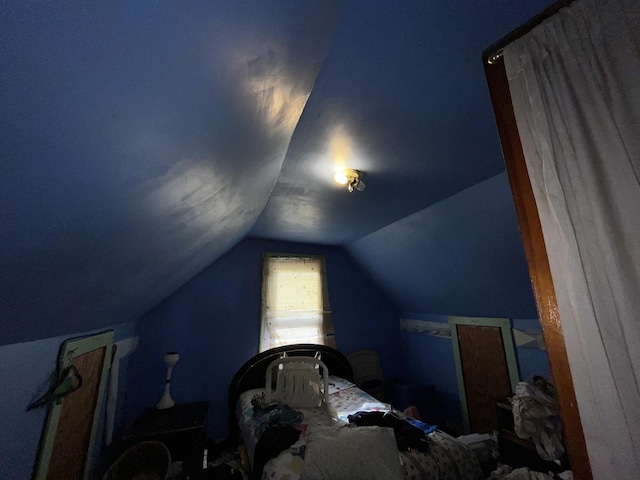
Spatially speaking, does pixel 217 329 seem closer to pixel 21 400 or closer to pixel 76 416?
pixel 76 416

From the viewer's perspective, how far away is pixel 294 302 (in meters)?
3.71

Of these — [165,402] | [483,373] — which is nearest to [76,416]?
[165,402]

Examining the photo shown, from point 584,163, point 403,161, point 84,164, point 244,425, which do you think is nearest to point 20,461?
point 244,425

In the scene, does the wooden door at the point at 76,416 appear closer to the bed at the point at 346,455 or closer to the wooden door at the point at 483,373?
the bed at the point at 346,455

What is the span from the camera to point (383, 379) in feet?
13.4

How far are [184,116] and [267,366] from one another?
3311mm

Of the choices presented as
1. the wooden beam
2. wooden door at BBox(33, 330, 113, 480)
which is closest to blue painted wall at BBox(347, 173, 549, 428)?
the wooden beam

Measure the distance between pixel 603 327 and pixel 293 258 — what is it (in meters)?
3.48

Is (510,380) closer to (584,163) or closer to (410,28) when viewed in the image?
(584,163)

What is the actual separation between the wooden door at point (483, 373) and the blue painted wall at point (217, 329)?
4.15ft

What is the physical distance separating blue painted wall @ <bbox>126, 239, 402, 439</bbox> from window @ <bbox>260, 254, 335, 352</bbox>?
0.48 ft

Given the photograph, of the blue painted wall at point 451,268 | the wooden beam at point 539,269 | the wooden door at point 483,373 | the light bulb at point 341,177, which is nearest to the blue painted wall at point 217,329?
the blue painted wall at point 451,268

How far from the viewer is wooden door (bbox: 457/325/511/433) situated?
301 centimetres

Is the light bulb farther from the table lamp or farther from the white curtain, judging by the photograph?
the table lamp
